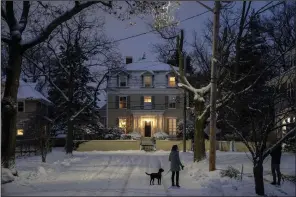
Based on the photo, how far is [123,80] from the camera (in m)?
23.8

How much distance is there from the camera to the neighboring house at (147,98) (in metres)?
17.2

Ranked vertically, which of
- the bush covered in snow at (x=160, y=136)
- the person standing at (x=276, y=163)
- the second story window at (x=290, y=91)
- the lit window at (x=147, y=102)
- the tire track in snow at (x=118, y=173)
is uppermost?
the lit window at (x=147, y=102)

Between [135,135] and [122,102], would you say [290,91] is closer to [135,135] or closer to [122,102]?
[135,135]

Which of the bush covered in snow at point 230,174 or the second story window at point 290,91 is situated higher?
the second story window at point 290,91

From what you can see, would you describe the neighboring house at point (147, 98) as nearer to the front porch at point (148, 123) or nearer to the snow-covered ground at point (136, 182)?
the front porch at point (148, 123)

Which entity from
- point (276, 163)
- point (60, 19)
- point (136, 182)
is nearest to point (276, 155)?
point (276, 163)

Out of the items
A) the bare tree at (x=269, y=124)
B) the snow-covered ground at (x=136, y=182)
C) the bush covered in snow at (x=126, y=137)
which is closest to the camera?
the bare tree at (x=269, y=124)

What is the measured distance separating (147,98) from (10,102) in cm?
985

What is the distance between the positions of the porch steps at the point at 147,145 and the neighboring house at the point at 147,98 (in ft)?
0.81

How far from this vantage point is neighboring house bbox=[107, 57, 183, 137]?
17203 millimetres

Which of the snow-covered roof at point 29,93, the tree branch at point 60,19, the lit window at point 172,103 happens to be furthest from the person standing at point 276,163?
the snow-covered roof at point 29,93

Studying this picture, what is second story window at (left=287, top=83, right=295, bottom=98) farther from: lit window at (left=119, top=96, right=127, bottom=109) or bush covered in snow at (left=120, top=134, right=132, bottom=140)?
bush covered in snow at (left=120, top=134, right=132, bottom=140)

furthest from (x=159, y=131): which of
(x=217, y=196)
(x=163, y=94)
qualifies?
(x=217, y=196)

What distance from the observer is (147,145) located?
15.2m
